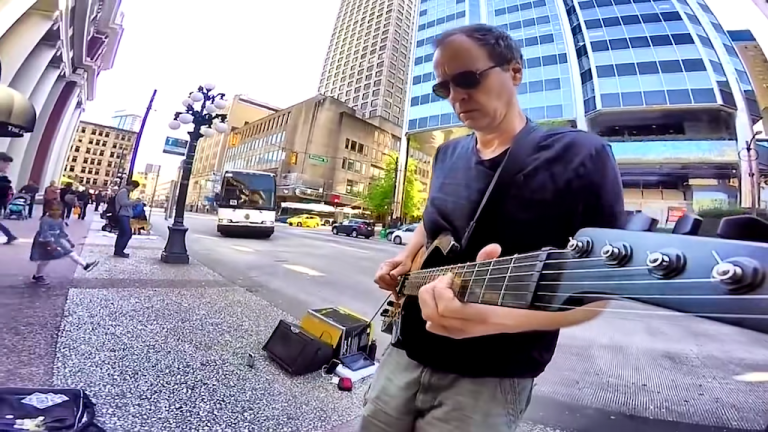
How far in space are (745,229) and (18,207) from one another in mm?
6000

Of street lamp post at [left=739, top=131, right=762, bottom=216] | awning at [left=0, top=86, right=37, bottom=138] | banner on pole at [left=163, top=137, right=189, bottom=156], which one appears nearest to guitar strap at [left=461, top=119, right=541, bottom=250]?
street lamp post at [left=739, top=131, right=762, bottom=216]

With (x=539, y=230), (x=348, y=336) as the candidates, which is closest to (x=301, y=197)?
(x=348, y=336)

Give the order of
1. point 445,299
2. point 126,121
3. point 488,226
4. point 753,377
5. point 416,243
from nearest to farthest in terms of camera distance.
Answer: point 445,299, point 488,226, point 416,243, point 753,377, point 126,121

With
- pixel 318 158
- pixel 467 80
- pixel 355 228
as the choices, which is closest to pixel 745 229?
pixel 467 80

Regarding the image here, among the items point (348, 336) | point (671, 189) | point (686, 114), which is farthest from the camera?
point (348, 336)

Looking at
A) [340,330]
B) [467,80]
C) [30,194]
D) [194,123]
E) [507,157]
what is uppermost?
[194,123]

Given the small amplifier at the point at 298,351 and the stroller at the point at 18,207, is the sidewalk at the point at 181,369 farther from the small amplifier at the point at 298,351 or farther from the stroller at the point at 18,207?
the stroller at the point at 18,207

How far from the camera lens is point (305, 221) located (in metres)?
2.89

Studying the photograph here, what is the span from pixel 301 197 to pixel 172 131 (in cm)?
275

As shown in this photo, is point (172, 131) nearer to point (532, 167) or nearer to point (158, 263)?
point (158, 263)

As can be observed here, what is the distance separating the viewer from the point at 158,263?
4.36m

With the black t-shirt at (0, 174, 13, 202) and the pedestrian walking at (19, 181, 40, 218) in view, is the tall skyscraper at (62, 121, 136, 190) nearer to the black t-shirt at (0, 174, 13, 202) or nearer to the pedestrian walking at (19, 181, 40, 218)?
the pedestrian walking at (19, 181, 40, 218)

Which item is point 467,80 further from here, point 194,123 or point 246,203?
point 194,123

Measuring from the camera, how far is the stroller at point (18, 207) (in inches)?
162
